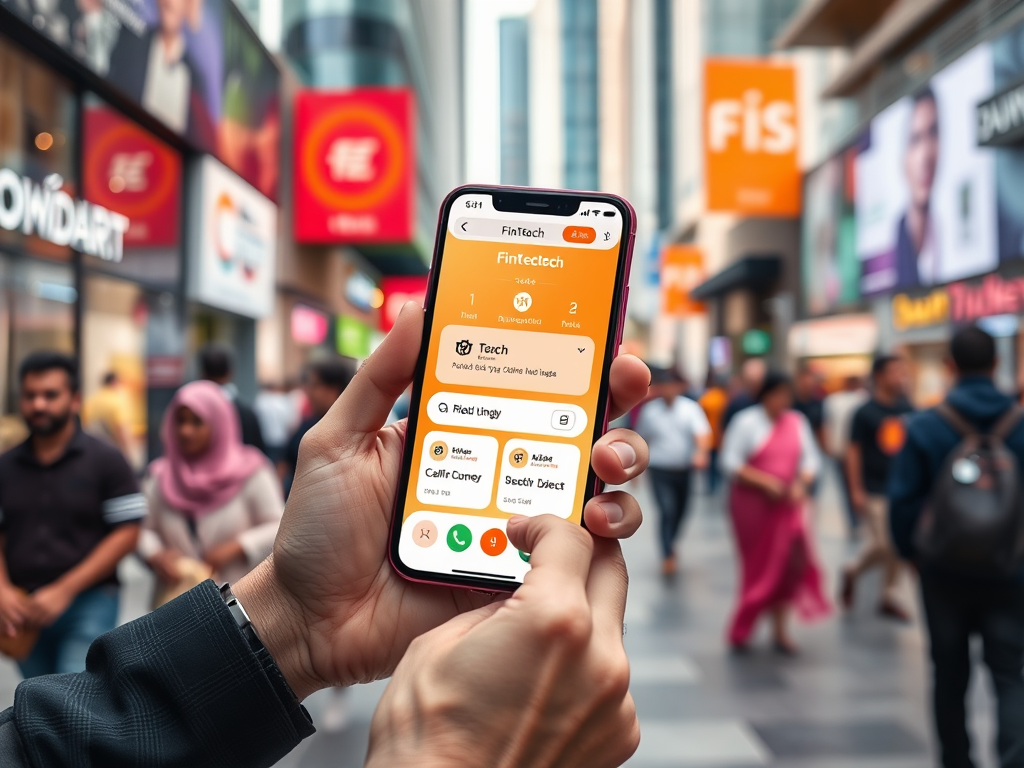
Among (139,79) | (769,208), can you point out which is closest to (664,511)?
(139,79)

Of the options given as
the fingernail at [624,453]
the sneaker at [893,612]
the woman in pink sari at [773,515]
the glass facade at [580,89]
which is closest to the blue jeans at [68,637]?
the fingernail at [624,453]

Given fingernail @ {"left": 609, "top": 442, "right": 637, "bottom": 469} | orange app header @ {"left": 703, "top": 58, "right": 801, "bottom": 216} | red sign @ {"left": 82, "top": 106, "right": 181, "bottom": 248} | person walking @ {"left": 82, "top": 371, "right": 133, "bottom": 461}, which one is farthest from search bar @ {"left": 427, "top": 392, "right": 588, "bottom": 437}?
orange app header @ {"left": 703, "top": 58, "right": 801, "bottom": 216}

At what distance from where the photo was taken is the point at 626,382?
1561 millimetres

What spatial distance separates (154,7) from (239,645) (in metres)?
9.89

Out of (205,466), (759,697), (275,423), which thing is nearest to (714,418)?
(275,423)

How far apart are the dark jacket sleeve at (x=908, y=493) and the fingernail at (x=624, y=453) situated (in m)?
3.03

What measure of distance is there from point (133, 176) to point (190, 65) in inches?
68.2

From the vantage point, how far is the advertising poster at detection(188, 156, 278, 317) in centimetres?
1240

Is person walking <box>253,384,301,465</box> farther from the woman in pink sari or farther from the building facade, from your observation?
the building facade

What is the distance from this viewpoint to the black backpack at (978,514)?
360 centimetres

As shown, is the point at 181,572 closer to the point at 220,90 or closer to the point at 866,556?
the point at 866,556

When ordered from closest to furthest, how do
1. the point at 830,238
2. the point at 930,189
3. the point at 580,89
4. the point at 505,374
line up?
the point at 505,374
the point at 930,189
the point at 830,238
the point at 580,89

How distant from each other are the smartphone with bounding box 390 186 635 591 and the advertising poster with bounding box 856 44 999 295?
568 inches

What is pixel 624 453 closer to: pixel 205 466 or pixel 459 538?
pixel 459 538
